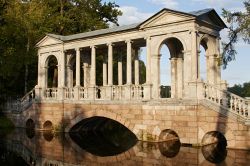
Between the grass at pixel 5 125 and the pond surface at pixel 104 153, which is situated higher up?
the grass at pixel 5 125

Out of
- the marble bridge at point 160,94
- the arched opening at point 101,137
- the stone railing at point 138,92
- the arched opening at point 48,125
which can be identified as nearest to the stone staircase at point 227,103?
the marble bridge at point 160,94

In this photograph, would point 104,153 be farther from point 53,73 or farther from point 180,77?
point 53,73

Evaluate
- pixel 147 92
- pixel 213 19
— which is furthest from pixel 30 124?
pixel 213 19

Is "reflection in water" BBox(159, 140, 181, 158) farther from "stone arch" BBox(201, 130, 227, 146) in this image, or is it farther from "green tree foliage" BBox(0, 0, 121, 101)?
"green tree foliage" BBox(0, 0, 121, 101)

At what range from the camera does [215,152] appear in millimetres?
17969

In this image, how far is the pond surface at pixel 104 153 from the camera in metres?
16.6

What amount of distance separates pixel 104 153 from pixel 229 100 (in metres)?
6.96

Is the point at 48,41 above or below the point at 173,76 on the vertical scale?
above

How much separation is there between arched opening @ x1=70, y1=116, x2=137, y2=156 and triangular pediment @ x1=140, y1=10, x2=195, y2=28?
23.0ft

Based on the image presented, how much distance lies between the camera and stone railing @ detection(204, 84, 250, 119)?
17391mm

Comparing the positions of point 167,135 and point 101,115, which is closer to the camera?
point 167,135

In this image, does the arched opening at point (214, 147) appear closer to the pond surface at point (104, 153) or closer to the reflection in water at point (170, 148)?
the pond surface at point (104, 153)

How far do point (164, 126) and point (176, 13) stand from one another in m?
5.98

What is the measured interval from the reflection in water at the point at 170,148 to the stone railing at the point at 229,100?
3.03 m
